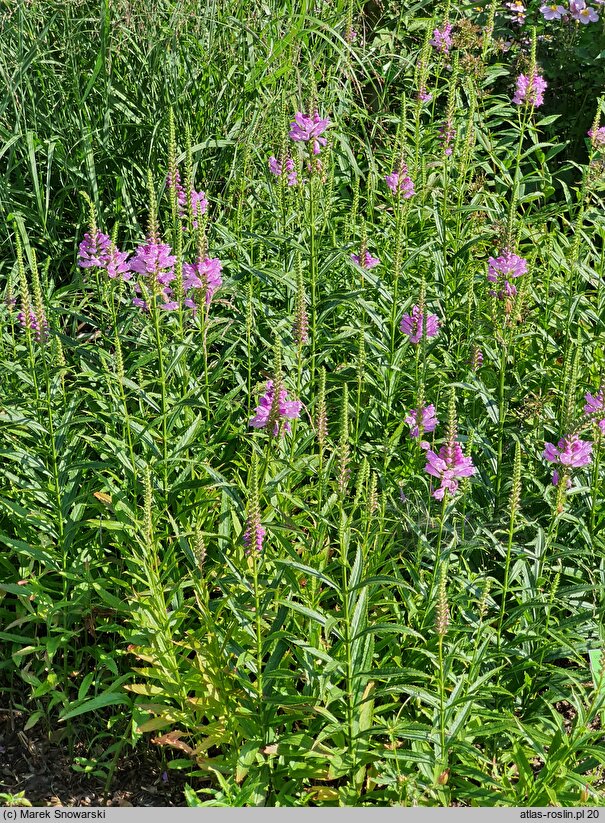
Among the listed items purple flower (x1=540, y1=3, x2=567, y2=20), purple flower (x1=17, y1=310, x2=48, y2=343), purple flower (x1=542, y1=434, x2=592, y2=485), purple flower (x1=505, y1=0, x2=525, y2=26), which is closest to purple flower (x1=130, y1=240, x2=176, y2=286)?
purple flower (x1=17, y1=310, x2=48, y2=343)

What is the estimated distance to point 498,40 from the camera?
5.76 metres

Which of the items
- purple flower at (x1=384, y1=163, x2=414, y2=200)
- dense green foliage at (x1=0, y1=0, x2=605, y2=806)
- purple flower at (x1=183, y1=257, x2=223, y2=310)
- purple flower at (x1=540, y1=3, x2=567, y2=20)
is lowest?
dense green foliage at (x1=0, y1=0, x2=605, y2=806)

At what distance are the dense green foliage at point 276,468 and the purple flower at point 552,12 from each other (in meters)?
1.72

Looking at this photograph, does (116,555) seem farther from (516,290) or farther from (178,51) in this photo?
(178,51)

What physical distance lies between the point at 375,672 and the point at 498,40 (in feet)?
15.3

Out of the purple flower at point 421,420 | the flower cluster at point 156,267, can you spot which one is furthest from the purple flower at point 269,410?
the flower cluster at point 156,267

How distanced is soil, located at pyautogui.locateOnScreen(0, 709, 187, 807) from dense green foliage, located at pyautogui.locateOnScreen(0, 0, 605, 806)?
65 mm

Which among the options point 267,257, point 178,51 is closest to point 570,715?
point 267,257

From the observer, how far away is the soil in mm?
2703

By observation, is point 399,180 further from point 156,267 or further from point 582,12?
point 582,12

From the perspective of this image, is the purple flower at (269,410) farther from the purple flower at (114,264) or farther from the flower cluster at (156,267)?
the purple flower at (114,264)

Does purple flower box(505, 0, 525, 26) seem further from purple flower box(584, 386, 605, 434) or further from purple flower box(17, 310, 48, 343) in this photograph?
purple flower box(17, 310, 48, 343)

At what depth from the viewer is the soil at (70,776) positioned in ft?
8.87

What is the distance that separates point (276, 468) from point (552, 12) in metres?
4.20
